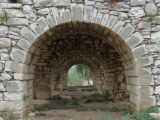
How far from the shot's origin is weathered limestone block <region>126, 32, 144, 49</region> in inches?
214

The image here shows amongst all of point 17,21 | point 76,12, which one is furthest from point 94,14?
point 17,21

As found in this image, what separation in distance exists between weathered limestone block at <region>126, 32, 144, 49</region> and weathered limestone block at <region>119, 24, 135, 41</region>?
8cm

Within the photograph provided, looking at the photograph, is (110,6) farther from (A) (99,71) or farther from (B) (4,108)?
(A) (99,71)

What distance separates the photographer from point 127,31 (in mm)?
5426

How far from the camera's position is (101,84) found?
40.3 feet

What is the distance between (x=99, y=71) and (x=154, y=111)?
7.23m

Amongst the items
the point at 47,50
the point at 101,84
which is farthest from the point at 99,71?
the point at 47,50

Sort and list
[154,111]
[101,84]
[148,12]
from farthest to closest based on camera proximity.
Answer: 1. [101,84]
2. [148,12]
3. [154,111]

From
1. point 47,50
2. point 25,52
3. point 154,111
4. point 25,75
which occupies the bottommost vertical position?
point 154,111

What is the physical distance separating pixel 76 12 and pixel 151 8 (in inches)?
63.0

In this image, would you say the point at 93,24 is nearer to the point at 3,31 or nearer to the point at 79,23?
the point at 79,23

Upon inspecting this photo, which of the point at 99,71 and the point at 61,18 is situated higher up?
the point at 61,18

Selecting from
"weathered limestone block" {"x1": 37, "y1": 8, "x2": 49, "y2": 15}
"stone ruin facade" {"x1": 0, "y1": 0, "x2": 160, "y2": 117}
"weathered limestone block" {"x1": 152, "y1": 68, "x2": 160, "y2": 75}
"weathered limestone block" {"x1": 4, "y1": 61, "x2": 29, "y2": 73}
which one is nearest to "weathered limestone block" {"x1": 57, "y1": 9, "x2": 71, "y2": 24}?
"stone ruin facade" {"x1": 0, "y1": 0, "x2": 160, "y2": 117}

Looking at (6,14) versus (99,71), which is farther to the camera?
(99,71)
